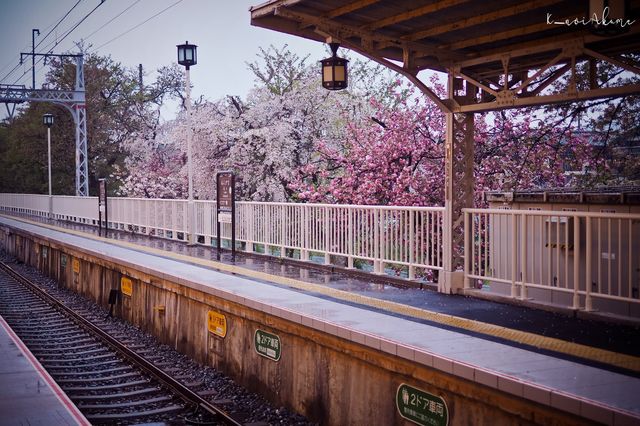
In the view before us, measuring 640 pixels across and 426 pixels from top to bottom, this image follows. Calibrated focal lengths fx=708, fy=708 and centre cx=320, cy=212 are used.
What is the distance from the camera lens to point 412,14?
9945mm

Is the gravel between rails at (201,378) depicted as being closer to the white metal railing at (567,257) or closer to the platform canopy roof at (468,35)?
the white metal railing at (567,257)

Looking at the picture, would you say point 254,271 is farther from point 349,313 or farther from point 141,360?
point 349,313

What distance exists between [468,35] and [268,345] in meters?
5.45

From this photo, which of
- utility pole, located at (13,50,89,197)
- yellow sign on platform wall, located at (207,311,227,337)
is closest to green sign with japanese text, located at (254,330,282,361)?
yellow sign on platform wall, located at (207,311,227,337)

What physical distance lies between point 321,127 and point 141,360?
662 inches

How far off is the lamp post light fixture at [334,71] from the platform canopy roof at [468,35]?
1.40 feet

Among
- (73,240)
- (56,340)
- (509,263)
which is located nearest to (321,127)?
(73,240)

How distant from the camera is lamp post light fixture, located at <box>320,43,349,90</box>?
38.1 feet

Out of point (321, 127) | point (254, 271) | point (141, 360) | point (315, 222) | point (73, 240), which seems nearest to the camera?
point (141, 360)

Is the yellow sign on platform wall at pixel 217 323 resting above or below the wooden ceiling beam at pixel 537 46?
below

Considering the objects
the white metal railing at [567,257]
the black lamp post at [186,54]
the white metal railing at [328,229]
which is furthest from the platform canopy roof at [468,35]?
the black lamp post at [186,54]

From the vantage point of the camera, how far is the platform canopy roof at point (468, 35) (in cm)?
930

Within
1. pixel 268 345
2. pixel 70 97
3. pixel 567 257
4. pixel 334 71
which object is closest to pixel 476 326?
pixel 567 257

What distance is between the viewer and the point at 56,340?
14109 mm
